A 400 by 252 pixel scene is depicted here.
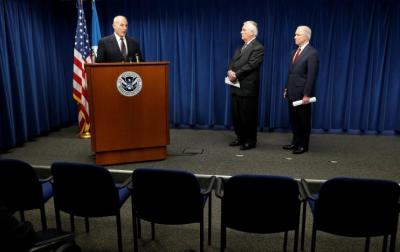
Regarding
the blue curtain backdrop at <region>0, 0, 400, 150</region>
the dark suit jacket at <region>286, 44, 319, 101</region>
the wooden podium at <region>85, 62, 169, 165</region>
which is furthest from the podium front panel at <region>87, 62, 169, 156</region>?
the blue curtain backdrop at <region>0, 0, 400, 150</region>

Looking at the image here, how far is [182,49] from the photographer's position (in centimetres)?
604

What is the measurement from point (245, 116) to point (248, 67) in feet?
2.15

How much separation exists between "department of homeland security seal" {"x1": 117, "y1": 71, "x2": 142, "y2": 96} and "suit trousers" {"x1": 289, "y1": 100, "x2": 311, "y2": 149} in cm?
201

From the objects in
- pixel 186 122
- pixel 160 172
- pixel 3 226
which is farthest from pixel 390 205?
pixel 186 122

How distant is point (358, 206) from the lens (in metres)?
2.07

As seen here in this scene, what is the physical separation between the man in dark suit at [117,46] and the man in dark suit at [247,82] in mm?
1326

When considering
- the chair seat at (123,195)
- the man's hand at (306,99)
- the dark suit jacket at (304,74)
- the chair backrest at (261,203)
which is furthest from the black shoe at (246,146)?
the chair backrest at (261,203)

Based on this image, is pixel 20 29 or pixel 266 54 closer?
pixel 20 29

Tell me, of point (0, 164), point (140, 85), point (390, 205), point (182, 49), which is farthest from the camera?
point (182, 49)

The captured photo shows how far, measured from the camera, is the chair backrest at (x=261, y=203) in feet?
6.86

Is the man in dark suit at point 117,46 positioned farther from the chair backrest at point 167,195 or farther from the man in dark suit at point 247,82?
the chair backrest at point 167,195

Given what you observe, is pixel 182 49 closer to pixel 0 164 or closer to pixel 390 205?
pixel 0 164

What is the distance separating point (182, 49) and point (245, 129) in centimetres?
220

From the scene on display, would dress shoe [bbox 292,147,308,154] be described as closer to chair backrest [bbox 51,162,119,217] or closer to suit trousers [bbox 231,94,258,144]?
suit trousers [bbox 231,94,258,144]
